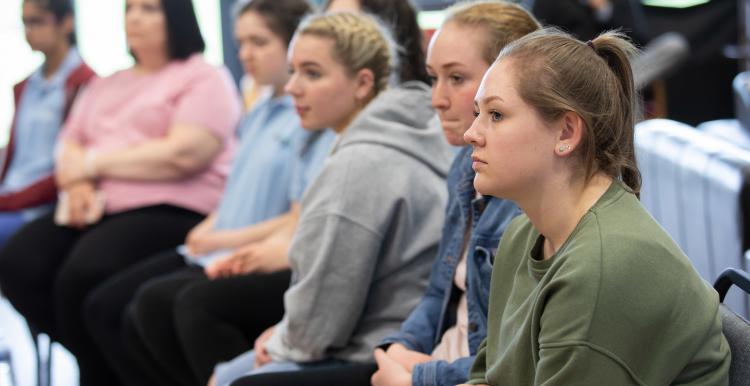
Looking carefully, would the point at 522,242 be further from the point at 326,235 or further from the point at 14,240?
the point at 14,240

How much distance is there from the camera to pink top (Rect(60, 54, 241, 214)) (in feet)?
10.3

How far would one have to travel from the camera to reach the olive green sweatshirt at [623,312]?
113cm

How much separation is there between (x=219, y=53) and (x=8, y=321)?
1.99 metres

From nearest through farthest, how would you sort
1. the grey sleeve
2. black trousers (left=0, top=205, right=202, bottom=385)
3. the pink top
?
the grey sleeve
black trousers (left=0, top=205, right=202, bottom=385)
the pink top

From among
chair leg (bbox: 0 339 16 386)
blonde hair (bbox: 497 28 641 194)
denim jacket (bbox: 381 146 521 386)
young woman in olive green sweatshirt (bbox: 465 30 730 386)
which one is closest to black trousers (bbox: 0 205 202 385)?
chair leg (bbox: 0 339 16 386)

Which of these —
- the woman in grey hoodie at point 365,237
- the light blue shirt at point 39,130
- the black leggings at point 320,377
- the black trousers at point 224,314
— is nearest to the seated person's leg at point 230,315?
the black trousers at point 224,314

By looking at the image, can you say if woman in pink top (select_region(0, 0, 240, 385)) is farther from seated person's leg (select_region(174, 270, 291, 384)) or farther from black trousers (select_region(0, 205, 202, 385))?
seated person's leg (select_region(174, 270, 291, 384))

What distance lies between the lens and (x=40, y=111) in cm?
364

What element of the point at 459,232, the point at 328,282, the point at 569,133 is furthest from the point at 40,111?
the point at 569,133

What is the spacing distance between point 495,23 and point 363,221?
0.43 metres

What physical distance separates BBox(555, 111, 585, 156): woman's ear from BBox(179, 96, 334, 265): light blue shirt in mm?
1339

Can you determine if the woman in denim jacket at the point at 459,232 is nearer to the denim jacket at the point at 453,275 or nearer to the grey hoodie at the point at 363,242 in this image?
the denim jacket at the point at 453,275

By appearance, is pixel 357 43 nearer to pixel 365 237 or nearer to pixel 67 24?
pixel 365 237

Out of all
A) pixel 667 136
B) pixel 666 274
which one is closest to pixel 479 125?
pixel 666 274
